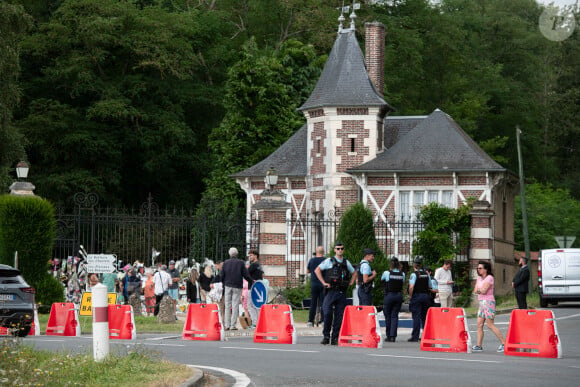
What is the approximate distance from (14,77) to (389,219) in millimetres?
15576

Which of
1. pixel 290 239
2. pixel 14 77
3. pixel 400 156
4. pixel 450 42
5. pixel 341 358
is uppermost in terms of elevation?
pixel 450 42

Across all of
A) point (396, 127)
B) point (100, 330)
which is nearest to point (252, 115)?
point (396, 127)

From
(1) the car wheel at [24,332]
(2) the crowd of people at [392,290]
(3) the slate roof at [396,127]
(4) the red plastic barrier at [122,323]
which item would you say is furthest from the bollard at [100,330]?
(3) the slate roof at [396,127]

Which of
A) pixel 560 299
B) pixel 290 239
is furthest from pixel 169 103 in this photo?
pixel 560 299

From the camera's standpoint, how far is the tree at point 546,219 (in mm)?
67812

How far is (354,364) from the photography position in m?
17.0

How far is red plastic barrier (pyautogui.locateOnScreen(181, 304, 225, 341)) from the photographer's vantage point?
2328cm

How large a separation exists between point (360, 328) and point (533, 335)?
10.8ft

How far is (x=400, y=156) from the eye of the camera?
157 feet

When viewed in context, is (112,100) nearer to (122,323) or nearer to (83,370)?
(122,323)

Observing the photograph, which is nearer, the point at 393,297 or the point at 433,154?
the point at 393,297

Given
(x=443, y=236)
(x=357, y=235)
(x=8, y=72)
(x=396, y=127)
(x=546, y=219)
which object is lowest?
(x=357, y=235)

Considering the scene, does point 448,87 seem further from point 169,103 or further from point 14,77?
point 14,77

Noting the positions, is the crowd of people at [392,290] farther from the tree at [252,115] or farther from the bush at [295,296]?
the tree at [252,115]
